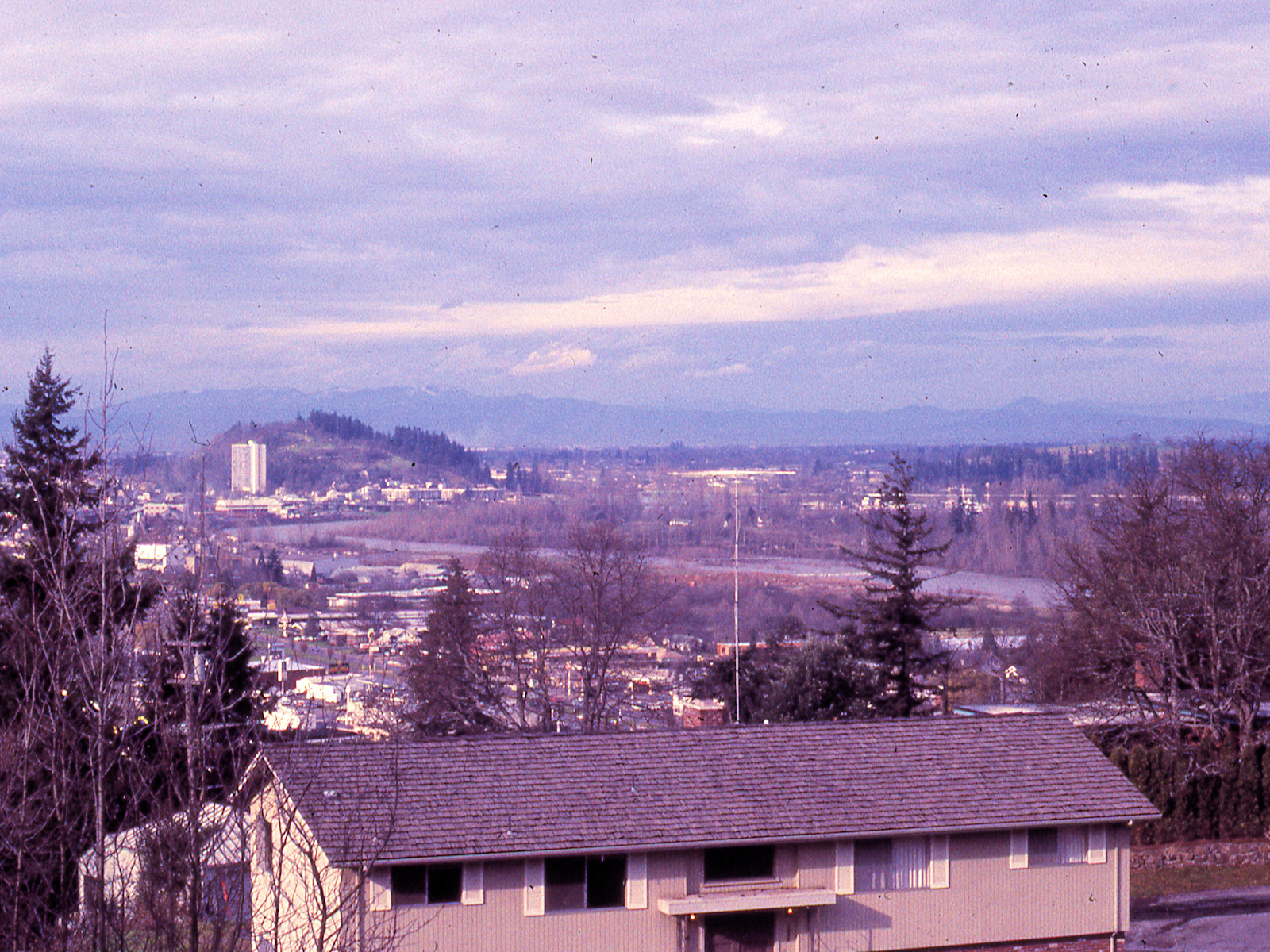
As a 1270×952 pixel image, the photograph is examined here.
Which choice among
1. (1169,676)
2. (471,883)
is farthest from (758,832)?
(1169,676)

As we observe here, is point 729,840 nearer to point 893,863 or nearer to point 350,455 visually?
point 893,863

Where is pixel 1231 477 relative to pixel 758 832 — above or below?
above

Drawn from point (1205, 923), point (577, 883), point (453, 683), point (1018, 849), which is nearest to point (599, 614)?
point (453, 683)

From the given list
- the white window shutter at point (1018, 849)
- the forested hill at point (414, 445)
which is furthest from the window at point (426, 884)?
the forested hill at point (414, 445)

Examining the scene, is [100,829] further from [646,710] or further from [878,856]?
[646,710]

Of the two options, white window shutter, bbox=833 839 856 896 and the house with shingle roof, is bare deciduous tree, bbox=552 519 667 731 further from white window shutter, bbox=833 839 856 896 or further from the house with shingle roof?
white window shutter, bbox=833 839 856 896

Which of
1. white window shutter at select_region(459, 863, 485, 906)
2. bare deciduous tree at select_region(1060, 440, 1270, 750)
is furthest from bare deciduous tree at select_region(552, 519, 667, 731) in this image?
white window shutter at select_region(459, 863, 485, 906)
